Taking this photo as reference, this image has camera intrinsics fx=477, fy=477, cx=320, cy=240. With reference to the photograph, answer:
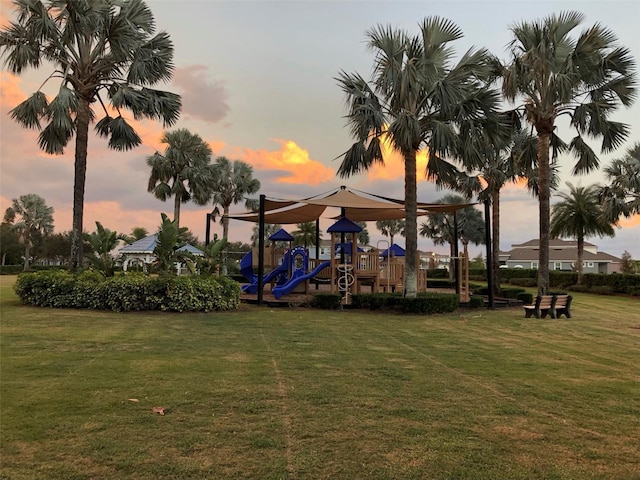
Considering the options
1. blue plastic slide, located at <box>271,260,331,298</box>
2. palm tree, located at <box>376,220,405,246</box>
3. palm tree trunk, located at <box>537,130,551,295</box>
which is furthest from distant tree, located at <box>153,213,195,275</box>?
palm tree, located at <box>376,220,405,246</box>

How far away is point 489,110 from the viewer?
1343cm

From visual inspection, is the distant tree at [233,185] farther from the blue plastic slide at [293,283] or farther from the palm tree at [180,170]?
the blue plastic slide at [293,283]

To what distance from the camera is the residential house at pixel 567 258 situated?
2018 inches

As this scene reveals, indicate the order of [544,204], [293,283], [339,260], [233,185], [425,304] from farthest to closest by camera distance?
[233,185] < [339,260] < [544,204] < [293,283] < [425,304]

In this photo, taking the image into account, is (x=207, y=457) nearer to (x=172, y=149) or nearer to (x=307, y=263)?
(x=307, y=263)

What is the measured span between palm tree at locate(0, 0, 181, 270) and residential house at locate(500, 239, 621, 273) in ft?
143

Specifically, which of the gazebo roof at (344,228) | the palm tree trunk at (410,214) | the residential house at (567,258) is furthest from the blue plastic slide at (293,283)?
the residential house at (567,258)

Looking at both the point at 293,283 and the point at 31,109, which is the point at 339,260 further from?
the point at 31,109

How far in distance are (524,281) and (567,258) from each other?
22.3 meters

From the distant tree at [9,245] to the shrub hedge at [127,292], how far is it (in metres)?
49.4

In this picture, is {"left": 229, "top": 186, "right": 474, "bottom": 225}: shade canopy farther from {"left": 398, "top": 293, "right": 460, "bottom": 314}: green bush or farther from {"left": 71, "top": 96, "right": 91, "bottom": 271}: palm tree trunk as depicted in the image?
{"left": 71, "top": 96, "right": 91, "bottom": 271}: palm tree trunk

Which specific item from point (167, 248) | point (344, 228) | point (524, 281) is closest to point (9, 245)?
point (167, 248)

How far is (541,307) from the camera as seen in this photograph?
12.2 meters

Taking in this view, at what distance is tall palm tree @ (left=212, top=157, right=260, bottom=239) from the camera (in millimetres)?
36062
